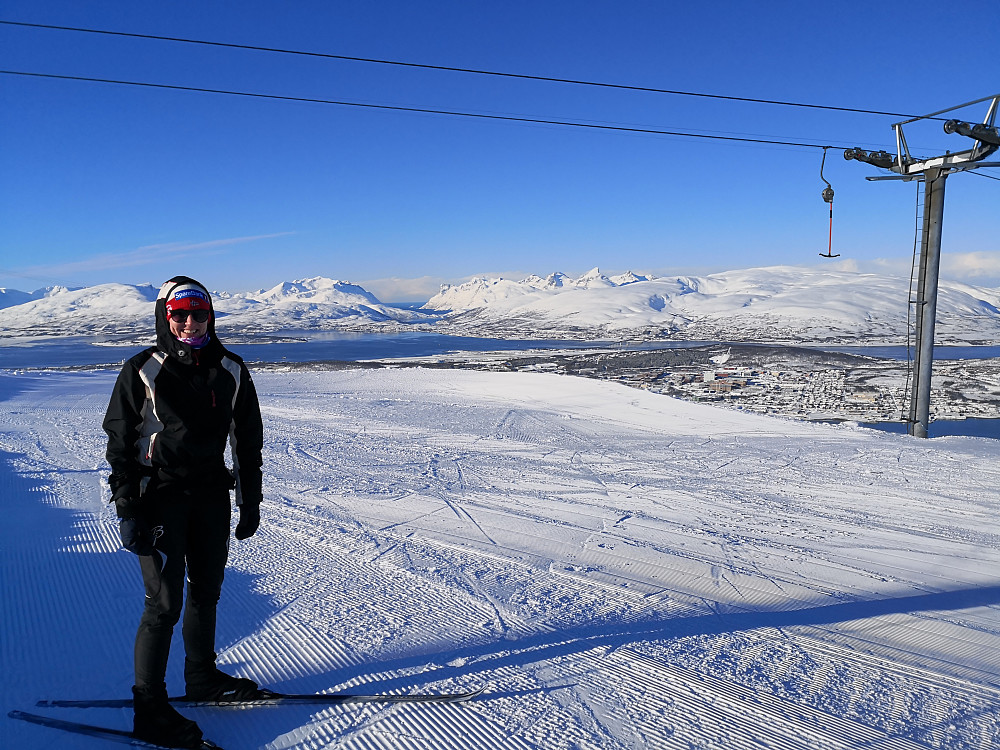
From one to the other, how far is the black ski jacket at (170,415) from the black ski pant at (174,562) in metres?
0.08

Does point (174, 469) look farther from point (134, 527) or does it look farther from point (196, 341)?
point (196, 341)

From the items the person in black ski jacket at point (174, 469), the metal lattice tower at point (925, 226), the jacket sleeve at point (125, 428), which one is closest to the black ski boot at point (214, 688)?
the person in black ski jacket at point (174, 469)

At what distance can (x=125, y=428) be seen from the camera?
87.5 inches

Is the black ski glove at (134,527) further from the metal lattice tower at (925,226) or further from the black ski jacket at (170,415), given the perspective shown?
the metal lattice tower at (925,226)

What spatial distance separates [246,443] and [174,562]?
1.74 feet

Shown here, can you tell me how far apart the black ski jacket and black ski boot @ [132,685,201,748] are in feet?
2.67

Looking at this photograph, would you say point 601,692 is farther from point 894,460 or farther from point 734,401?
point 734,401

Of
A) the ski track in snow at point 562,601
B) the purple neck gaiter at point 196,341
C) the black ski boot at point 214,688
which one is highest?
the purple neck gaiter at point 196,341

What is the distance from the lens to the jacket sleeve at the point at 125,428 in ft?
7.29

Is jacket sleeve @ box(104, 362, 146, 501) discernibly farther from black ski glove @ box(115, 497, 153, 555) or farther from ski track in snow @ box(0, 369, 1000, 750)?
ski track in snow @ box(0, 369, 1000, 750)

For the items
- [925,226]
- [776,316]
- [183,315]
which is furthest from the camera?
[776,316]

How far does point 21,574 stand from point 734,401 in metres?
31.0

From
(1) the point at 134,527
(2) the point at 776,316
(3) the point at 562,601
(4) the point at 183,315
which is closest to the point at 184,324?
(4) the point at 183,315

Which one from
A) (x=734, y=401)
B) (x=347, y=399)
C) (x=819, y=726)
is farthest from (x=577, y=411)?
(x=734, y=401)
